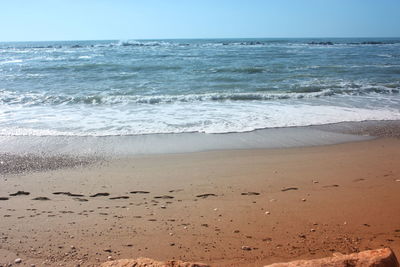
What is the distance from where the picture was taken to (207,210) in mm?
3924

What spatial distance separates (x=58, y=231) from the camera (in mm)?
3469

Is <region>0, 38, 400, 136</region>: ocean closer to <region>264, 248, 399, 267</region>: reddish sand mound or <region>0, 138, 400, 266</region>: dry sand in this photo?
<region>0, 138, 400, 266</region>: dry sand

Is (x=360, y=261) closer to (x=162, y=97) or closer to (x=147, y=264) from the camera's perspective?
(x=147, y=264)

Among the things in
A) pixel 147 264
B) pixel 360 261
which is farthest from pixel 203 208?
pixel 360 261

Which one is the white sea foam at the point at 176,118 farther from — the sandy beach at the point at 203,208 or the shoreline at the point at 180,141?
the sandy beach at the point at 203,208

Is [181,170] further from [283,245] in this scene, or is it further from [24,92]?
[24,92]

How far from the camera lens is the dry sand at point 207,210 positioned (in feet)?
10.3

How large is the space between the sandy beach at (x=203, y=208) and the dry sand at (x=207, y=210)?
12 mm

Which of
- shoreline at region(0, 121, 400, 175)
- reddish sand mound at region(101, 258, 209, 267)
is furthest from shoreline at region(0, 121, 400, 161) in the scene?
reddish sand mound at region(101, 258, 209, 267)

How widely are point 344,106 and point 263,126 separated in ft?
13.1

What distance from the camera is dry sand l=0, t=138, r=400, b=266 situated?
10.3 feet

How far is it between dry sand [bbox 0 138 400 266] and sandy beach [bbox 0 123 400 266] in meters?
0.01

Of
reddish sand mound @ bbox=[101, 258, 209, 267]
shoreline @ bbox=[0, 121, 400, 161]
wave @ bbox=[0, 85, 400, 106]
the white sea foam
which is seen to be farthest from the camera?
wave @ bbox=[0, 85, 400, 106]

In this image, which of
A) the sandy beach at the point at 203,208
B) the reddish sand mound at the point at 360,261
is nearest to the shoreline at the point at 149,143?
the sandy beach at the point at 203,208
